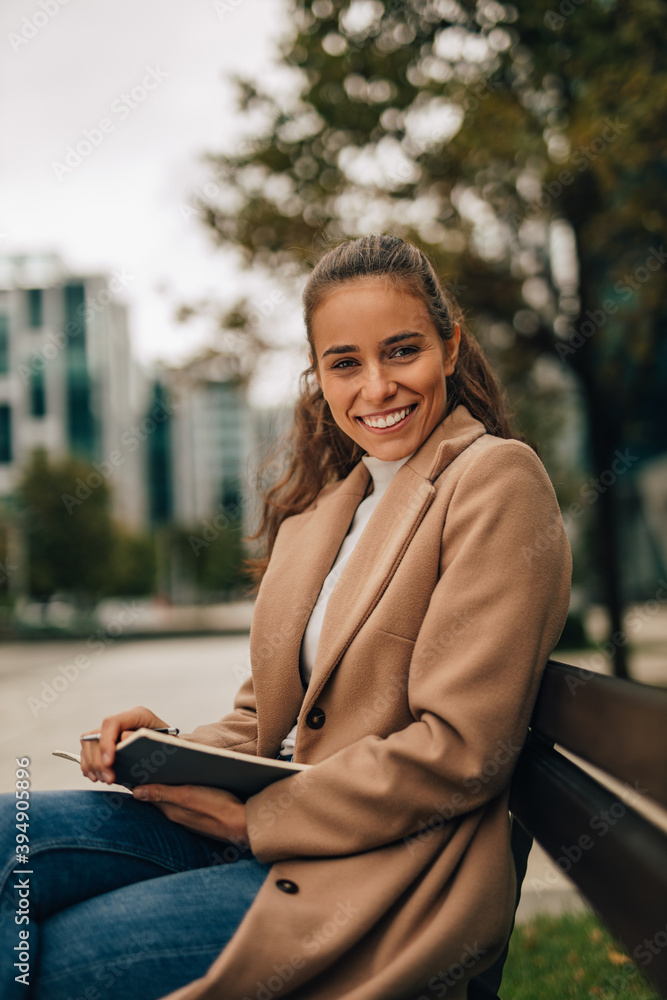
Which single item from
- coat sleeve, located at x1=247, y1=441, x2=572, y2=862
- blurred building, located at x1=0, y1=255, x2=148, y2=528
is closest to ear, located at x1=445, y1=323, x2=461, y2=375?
coat sleeve, located at x1=247, y1=441, x2=572, y2=862

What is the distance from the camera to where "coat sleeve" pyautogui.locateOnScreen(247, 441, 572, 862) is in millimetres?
1427

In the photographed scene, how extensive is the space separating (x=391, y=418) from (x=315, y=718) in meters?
0.68

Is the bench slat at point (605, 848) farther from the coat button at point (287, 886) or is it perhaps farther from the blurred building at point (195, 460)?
the blurred building at point (195, 460)

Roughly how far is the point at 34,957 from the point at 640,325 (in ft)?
28.6

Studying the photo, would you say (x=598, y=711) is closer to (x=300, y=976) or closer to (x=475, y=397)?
(x=300, y=976)

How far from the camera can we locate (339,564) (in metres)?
2.02

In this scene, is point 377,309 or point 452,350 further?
point 452,350

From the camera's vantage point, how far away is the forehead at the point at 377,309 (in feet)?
6.11

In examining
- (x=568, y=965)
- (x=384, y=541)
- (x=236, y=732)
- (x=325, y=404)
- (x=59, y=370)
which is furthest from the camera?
(x=59, y=370)

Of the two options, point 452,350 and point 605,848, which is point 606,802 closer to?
point 605,848

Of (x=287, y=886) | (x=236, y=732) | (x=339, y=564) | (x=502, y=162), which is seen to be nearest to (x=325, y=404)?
(x=339, y=564)

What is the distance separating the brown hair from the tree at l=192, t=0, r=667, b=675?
4.55m

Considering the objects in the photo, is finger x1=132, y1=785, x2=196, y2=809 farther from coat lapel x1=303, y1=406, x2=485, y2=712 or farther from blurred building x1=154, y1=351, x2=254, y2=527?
blurred building x1=154, y1=351, x2=254, y2=527

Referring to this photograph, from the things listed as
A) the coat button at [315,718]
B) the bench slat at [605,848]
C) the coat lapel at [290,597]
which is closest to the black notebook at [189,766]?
the coat button at [315,718]
